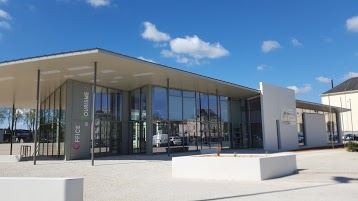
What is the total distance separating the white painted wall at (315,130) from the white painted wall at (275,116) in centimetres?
418

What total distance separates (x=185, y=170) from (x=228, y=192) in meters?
3.01

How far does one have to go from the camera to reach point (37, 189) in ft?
18.2

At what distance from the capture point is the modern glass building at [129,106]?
1640 cm

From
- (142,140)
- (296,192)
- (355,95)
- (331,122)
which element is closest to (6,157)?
(142,140)

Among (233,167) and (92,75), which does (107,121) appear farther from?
(233,167)

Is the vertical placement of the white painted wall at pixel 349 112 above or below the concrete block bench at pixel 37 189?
above

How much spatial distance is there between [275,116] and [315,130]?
Result: 10.4 metres

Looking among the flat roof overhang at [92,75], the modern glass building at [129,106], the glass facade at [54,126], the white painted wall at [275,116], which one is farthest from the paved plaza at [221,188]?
the white painted wall at [275,116]

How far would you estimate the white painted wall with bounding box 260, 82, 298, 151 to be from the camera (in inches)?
1011

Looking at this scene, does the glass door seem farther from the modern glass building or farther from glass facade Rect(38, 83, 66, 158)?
glass facade Rect(38, 83, 66, 158)

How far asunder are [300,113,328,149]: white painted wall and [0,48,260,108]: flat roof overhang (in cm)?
1040

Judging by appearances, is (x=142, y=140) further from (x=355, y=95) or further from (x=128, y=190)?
(x=355, y=95)

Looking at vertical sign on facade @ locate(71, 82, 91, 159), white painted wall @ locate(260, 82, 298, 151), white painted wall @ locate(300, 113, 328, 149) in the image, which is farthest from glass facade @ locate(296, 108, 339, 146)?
vertical sign on facade @ locate(71, 82, 91, 159)

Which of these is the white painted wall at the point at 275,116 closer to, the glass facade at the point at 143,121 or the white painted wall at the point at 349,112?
the glass facade at the point at 143,121
